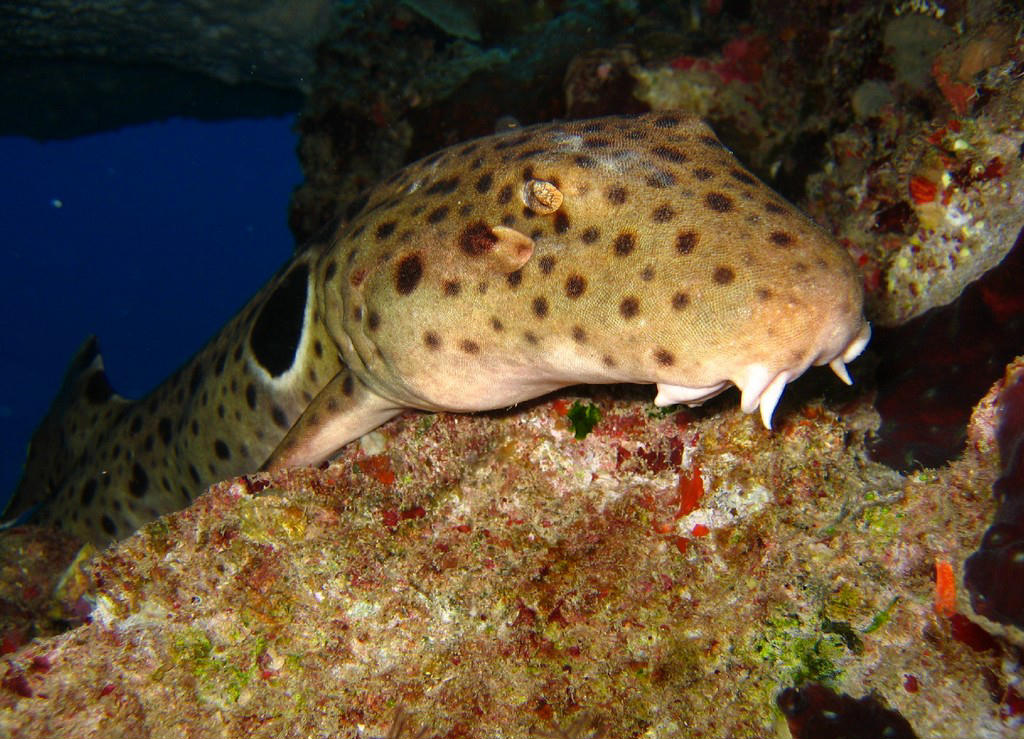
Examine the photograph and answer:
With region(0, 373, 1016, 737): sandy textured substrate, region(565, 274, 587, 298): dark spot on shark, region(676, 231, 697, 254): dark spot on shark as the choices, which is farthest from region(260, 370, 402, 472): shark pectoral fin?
region(676, 231, 697, 254): dark spot on shark

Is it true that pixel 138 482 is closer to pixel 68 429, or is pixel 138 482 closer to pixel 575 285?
pixel 68 429

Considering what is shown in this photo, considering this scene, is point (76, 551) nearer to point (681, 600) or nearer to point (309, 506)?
point (309, 506)

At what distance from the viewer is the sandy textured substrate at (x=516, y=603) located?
8.59 feet

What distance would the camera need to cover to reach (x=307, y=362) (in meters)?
3.78

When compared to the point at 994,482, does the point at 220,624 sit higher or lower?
lower

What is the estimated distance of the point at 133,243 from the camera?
478 ft

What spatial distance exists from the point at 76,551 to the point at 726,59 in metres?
7.58

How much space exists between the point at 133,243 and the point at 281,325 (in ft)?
554

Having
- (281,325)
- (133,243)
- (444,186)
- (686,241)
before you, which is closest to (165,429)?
(281,325)

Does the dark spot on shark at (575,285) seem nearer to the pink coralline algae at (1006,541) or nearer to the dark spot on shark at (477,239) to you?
the dark spot on shark at (477,239)

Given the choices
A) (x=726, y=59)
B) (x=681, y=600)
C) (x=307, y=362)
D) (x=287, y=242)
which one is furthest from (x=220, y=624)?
(x=287, y=242)

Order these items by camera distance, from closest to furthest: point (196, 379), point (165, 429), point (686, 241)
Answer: point (686, 241)
point (196, 379)
point (165, 429)

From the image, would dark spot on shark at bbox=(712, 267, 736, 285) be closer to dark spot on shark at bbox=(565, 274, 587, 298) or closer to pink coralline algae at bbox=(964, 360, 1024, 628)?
dark spot on shark at bbox=(565, 274, 587, 298)

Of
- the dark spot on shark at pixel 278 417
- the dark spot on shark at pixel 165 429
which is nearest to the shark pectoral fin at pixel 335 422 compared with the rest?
the dark spot on shark at pixel 278 417
